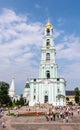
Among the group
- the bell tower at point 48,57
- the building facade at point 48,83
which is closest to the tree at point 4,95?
the building facade at point 48,83

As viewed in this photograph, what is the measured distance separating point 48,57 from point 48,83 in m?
10.0

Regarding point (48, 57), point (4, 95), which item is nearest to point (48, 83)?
point (48, 57)

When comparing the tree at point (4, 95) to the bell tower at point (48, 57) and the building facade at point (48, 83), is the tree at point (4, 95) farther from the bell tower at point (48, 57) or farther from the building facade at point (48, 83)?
the bell tower at point (48, 57)

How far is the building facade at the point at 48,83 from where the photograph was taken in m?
90.7

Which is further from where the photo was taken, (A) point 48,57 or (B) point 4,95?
(A) point 48,57

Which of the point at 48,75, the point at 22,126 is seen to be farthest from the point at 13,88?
the point at 22,126

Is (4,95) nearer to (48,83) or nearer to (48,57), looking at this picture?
(48,83)

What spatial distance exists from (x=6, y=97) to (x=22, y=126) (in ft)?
168

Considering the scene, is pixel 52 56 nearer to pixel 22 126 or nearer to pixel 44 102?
pixel 44 102

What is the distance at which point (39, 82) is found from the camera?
304ft

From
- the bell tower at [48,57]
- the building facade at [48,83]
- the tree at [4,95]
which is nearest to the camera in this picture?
the tree at [4,95]

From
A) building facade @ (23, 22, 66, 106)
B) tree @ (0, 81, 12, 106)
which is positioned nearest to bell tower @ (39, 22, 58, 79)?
building facade @ (23, 22, 66, 106)

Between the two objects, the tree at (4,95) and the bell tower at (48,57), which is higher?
the bell tower at (48,57)

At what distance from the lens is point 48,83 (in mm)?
91938
